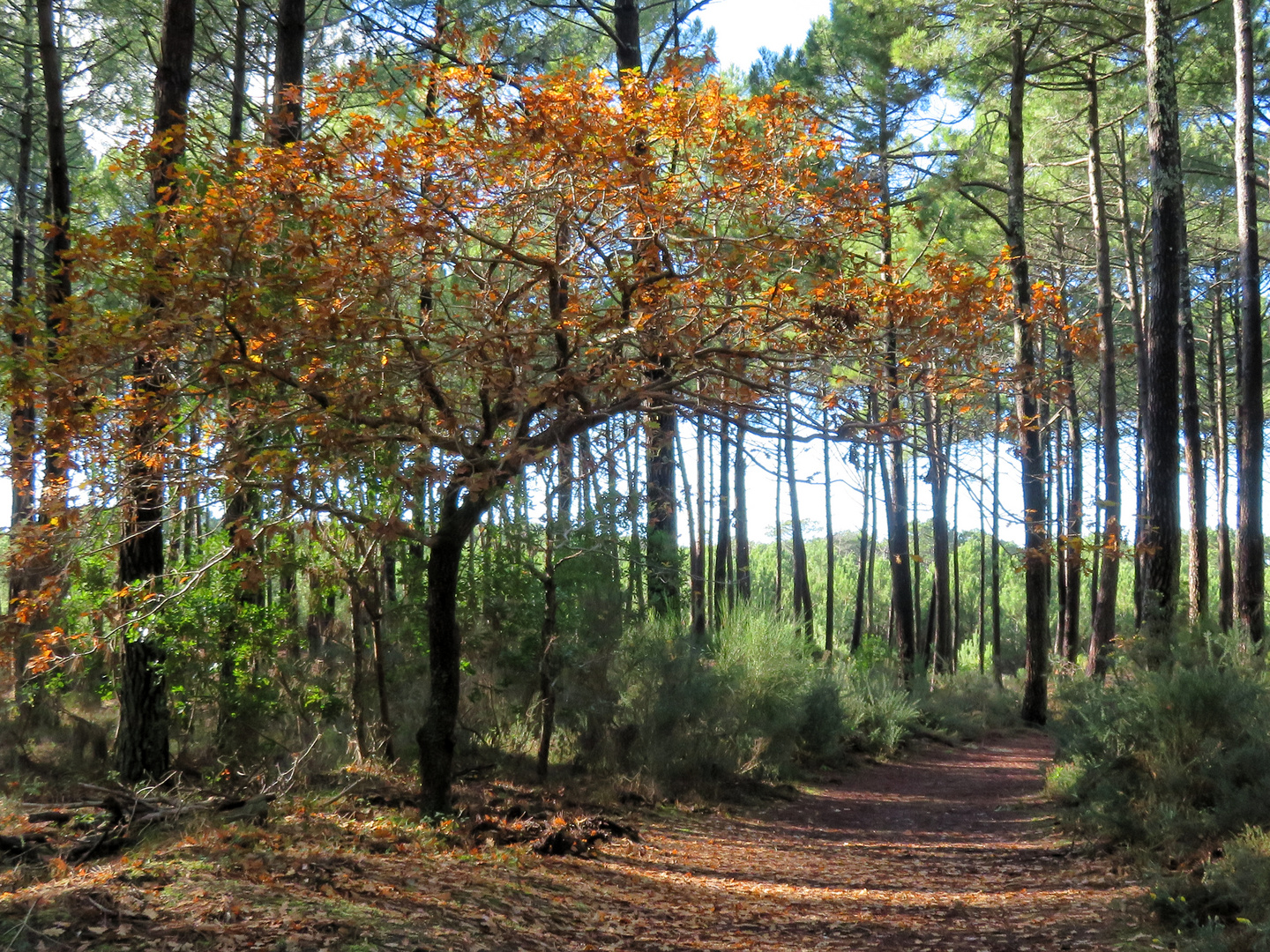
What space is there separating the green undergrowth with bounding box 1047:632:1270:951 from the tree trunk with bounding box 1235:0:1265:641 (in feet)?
14.1

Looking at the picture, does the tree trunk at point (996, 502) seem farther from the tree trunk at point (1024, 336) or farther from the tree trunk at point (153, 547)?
the tree trunk at point (153, 547)

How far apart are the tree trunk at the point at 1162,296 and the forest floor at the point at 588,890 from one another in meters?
3.26

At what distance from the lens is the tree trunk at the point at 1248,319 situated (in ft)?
38.4

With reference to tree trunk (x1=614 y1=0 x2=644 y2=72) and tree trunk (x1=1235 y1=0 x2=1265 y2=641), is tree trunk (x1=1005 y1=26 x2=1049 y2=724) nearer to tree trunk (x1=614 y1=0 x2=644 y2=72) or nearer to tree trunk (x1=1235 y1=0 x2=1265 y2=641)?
tree trunk (x1=1235 y1=0 x2=1265 y2=641)

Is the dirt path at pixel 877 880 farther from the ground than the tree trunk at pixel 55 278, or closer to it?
A: closer to it

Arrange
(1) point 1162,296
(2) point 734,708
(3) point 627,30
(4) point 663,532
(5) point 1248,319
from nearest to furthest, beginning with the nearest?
(1) point 1162,296
(2) point 734,708
(4) point 663,532
(3) point 627,30
(5) point 1248,319

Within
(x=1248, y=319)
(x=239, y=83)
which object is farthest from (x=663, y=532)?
(x=1248, y=319)

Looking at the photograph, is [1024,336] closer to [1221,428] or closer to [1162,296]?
[1162,296]

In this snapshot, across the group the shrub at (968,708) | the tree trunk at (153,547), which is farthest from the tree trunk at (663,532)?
the shrub at (968,708)

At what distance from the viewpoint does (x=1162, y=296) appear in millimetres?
9414

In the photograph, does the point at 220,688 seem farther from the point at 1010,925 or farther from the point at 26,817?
the point at 1010,925

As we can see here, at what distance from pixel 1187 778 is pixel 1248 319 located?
29.0 feet

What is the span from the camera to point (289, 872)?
4.99 meters

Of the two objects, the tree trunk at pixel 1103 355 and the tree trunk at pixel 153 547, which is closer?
the tree trunk at pixel 153 547
